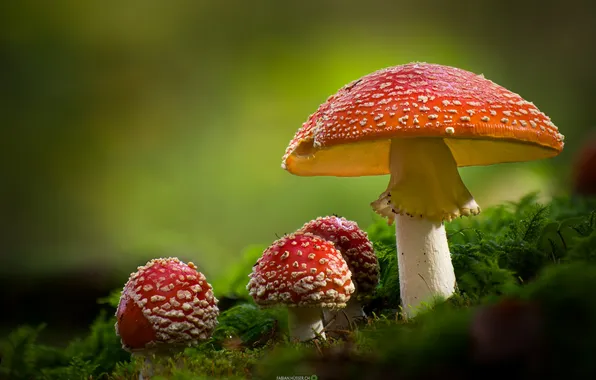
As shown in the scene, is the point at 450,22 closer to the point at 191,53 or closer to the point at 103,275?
the point at 191,53

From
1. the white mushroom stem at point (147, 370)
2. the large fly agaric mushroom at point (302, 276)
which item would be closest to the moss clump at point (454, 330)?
the white mushroom stem at point (147, 370)

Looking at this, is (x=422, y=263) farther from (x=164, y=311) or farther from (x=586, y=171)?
(x=586, y=171)

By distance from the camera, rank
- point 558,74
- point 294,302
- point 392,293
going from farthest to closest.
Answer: point 558,74 → point 392,293 → point 294,302

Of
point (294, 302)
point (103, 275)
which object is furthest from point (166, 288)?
point (103, 275)

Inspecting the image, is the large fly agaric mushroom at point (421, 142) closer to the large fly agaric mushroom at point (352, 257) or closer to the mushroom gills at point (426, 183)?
the mushroom gills at point (426, 183)

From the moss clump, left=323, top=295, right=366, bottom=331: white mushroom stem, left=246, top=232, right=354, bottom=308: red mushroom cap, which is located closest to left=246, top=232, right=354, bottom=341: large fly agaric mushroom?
left=246, top=232, right=354, bottom=308: red mushroom cap

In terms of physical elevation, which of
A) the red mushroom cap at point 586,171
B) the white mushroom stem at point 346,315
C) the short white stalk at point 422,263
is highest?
the red mushroom cap at point 586,171
